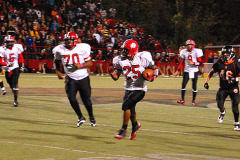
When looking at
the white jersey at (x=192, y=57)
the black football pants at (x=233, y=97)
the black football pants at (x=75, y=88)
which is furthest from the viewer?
the white jersey at (x=192, y=57)

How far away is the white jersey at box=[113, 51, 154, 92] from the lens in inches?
420

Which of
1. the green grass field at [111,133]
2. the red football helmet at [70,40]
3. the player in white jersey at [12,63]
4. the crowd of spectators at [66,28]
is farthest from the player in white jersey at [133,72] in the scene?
the crowd of spectators at [66,28]

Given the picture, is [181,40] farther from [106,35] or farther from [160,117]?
[160,117]

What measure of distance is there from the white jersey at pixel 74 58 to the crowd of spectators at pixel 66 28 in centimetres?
1823

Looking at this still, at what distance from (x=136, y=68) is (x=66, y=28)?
2416 centimetres

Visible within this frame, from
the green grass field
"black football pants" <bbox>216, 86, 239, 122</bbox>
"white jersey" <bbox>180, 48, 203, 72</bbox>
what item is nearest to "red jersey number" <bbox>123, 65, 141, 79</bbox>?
the green grass field

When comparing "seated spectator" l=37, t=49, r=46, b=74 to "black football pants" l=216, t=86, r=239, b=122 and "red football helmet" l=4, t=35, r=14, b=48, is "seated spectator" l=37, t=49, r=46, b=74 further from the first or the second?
"black football pants" l=216, t=86, r=239, b=122

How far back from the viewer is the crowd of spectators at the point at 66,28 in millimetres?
33562

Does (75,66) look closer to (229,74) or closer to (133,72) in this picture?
(133,72)

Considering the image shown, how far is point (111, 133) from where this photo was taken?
1148cm

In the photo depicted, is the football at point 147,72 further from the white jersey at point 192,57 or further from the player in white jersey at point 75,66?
the white jersey at point 192,57

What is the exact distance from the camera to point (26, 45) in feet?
111

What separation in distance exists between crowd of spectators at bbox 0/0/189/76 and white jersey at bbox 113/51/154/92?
20.0 metres

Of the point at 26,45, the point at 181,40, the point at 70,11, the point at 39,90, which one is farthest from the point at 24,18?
the point at 181,40
